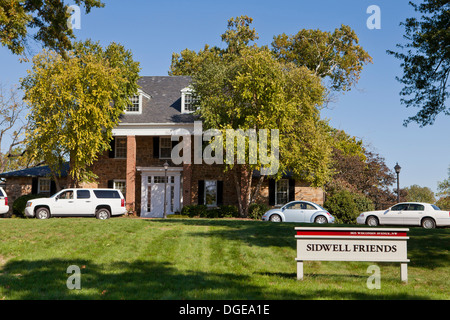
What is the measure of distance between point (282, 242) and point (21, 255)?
7542mm

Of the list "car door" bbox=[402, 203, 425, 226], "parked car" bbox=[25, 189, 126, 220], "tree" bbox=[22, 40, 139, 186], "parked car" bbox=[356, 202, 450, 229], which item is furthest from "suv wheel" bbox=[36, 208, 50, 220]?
"car door" bbox=[402, 203, 425, 226]

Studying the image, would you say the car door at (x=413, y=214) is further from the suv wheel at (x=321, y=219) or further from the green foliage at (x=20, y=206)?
the green foliage at (x=20, y=206)

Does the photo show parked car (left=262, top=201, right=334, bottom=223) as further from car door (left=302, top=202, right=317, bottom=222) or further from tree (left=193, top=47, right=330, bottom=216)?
tree (left=193, top=47, right=330, bottom=216)

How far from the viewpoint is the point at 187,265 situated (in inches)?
438

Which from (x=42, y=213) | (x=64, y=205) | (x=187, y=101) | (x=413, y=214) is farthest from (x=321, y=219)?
(x=42, y=213)

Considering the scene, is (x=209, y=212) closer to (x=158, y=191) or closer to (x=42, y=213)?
(x=158, y=191)

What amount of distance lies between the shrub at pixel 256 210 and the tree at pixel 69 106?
10.2 m

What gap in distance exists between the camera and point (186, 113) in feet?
104

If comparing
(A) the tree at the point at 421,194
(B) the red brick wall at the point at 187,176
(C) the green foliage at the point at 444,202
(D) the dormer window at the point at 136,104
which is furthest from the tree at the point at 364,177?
(A) the tree at the point at 421,194

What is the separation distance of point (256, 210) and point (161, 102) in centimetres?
1117

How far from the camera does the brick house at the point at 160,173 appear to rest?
3080 centimetres

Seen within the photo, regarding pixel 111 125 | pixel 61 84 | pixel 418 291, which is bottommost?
pixel 418 291
